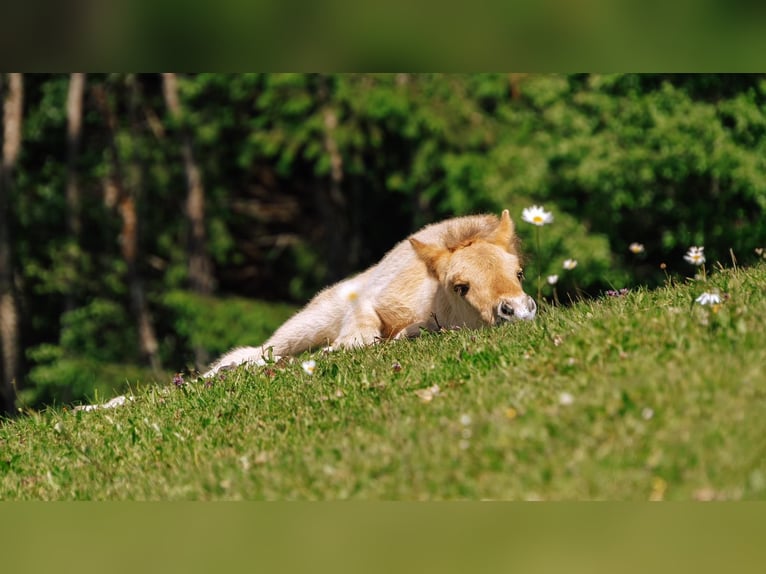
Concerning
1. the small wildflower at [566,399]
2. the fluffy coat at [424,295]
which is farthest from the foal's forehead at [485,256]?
the small wildflower at [566,399]

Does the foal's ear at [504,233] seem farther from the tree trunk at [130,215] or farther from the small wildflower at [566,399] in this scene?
the tree trunk at [130,215]

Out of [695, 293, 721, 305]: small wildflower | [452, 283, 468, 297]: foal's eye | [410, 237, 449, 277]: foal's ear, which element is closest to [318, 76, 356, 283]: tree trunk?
[410, 237, 449, 277]: foal's ear

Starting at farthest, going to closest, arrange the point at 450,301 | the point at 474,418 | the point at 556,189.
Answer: the point at 556,189 < the point at 450,301 < the point at 474,418

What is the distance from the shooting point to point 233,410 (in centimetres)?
835

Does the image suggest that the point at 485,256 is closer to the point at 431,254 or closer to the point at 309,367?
the point at 431,254

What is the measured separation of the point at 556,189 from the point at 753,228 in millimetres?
4295

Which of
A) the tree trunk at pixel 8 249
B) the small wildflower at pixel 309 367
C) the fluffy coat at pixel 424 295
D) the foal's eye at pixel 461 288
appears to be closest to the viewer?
the small wildflower at pixel 309 367

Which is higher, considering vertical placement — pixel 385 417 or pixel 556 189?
pixel 556 189

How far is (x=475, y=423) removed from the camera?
5941mm

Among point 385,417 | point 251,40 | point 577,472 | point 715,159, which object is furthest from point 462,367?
point 715,159

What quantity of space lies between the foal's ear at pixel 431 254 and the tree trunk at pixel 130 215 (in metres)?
22.0

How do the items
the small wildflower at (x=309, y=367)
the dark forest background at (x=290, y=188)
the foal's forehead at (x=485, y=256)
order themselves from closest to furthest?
the small wildflower at (x=309, y=367) → the foal's forehead at (x=485, y=256) → the dark forest background at (x=290, y=188)

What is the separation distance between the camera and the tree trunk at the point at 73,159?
31812 millimetres

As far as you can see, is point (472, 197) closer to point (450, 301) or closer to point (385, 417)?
point (450, 301)
